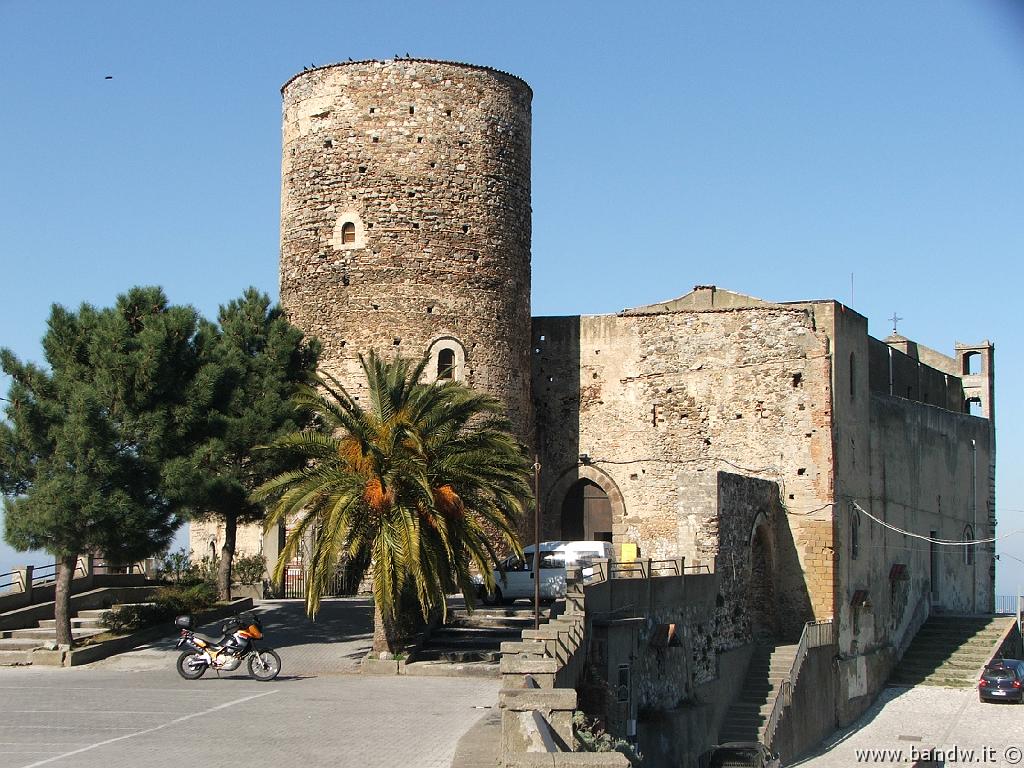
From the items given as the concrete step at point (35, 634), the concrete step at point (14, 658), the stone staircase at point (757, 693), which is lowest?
the stone staircase at point (757, 693)

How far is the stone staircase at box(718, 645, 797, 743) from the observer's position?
89.8ft

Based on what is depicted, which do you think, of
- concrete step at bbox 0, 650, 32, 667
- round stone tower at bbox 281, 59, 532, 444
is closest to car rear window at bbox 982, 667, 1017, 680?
round stone tower at bbox 281, 59, 532, 444

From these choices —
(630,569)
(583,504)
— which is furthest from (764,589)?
(630,569)

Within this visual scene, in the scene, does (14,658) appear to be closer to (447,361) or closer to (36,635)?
(36,635)

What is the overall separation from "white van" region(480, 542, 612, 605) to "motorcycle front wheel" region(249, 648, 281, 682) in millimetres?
6176

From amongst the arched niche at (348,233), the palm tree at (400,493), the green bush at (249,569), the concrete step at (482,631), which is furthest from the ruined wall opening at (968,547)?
the palm tree at (400,493)

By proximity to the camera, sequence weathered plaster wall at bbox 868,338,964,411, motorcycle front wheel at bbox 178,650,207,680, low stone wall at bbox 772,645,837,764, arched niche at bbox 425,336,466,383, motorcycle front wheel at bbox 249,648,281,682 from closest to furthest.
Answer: motorcycle front wheel at bbox 249,648,281,682
motorcycle front wheel at bbox 178,650,207,680
low stone wall at bbox 772,645,837,764
arched niche at bbox 425,336,466,383
weathered plaster wall at bbox 868,338,964,411

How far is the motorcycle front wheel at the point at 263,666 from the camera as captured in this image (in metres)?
21.0

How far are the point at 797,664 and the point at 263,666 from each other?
12.3 metres

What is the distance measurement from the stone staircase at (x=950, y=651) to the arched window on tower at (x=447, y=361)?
1350cm

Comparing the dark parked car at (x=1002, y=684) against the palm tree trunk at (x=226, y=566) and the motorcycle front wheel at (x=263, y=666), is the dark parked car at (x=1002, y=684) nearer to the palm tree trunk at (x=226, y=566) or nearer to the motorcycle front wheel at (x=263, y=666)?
the palm tree trunk at (x=226, y=566)

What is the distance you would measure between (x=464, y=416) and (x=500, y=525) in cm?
221

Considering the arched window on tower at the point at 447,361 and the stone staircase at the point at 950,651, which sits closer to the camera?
the arched window on tower at the point at 447,361

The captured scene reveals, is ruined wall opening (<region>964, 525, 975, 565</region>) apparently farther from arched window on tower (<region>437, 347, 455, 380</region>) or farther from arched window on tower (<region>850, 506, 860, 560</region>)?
arched window on tower (<region>437, 347, 455, 380</region>)
